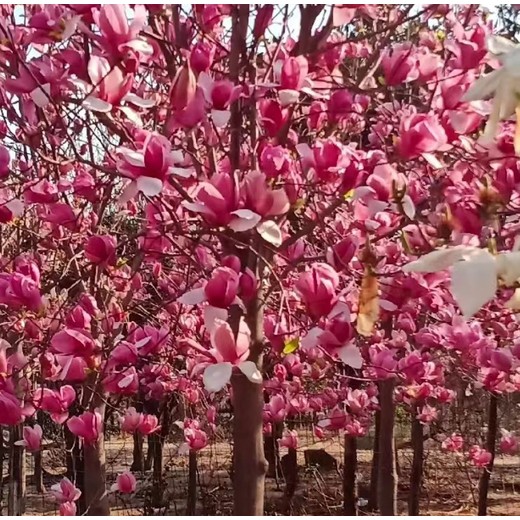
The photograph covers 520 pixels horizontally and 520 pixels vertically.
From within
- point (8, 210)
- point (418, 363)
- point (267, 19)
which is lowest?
point (418, 363)

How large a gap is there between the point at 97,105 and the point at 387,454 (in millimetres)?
2305

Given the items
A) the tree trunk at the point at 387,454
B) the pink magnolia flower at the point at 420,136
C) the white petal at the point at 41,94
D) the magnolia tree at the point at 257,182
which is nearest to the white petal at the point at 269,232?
the magnolia tree at the point at 257,182

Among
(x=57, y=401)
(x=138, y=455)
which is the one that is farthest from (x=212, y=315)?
(x=138, y=455)

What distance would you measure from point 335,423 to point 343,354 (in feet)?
6.06

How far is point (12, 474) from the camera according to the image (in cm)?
339

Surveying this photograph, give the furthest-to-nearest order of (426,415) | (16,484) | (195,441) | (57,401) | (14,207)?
(16,484), (426,415), (195,441), (57,401), (14,207)

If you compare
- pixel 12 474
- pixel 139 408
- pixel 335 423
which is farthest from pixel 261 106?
pixel 139 408

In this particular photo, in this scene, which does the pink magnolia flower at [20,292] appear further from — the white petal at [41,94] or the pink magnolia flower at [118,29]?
the pink magnolia flower at [118,29]

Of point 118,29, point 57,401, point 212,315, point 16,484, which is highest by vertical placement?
point 118,29

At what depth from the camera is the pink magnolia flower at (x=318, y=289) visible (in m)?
0.96

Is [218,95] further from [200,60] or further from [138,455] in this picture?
[138,455]

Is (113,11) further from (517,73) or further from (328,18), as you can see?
(517,73)

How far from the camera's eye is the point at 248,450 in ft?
4.20

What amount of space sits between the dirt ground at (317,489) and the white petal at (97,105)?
3.45m
